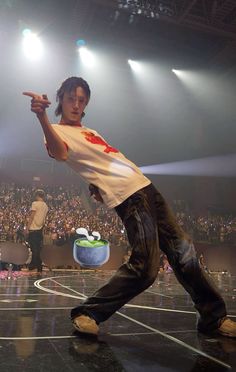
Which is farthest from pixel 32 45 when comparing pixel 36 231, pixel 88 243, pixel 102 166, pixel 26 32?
pixel 102 166

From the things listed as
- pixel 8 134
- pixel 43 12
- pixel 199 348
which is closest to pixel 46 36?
pixel 43 12

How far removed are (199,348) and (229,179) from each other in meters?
11.6

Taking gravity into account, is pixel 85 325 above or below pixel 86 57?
below

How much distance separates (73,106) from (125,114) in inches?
395

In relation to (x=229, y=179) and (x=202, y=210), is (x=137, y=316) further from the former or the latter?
(x=229, y=179)

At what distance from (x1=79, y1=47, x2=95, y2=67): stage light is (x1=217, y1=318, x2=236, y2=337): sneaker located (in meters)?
9.22

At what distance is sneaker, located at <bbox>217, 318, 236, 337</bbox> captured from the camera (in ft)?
5.26

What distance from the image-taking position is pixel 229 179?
12359mm

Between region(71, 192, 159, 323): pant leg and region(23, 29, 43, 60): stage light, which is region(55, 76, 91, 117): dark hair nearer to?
region(71, 192, 159, 323): pant leg

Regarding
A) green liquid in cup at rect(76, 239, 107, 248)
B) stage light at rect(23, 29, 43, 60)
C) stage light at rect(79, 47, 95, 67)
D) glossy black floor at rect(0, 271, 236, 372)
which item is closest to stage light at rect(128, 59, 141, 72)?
stage light at rect(79, 47, 95, 67)

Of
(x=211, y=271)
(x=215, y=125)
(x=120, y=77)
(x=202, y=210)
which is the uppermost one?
(x=120, y=77)

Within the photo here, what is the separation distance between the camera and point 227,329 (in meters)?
1.62

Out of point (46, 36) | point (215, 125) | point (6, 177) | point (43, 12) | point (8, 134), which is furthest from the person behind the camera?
point (215, 125)

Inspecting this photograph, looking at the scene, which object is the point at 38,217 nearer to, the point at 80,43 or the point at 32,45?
the point at 32,45
